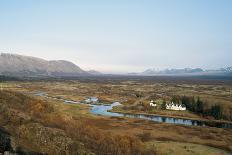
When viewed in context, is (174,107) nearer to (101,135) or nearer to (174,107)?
(174,107)

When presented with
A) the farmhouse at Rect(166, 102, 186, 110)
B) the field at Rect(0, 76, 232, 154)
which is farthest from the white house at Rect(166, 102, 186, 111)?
the field at Rect(0, 76, 232, 154)

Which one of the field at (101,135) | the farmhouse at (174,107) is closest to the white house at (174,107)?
the farmhouse at (174,107)

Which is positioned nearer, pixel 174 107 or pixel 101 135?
pixel 101 135

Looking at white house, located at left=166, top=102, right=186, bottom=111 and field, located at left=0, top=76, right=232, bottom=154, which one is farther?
white house, located at left=166, top=102, right=186, bottom=111

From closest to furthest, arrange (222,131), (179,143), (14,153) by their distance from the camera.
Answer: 1. (14,153)
2. (179,143)
3. (222,131)

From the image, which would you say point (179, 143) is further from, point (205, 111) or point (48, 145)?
point (205, 111)

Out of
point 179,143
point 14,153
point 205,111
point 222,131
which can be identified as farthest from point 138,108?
point 14,153

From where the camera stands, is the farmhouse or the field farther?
the farmhouse

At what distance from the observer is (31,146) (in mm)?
38844

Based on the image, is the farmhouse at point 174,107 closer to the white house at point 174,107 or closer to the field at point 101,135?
the white house at point 174,107

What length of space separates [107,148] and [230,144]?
32.0 m

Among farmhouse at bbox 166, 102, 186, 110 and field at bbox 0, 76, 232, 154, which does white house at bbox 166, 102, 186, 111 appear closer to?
farmhouse at bbox 166, 102, 186, 110

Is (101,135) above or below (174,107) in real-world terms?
above

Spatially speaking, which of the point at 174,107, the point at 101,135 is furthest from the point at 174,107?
the point at 101,135
